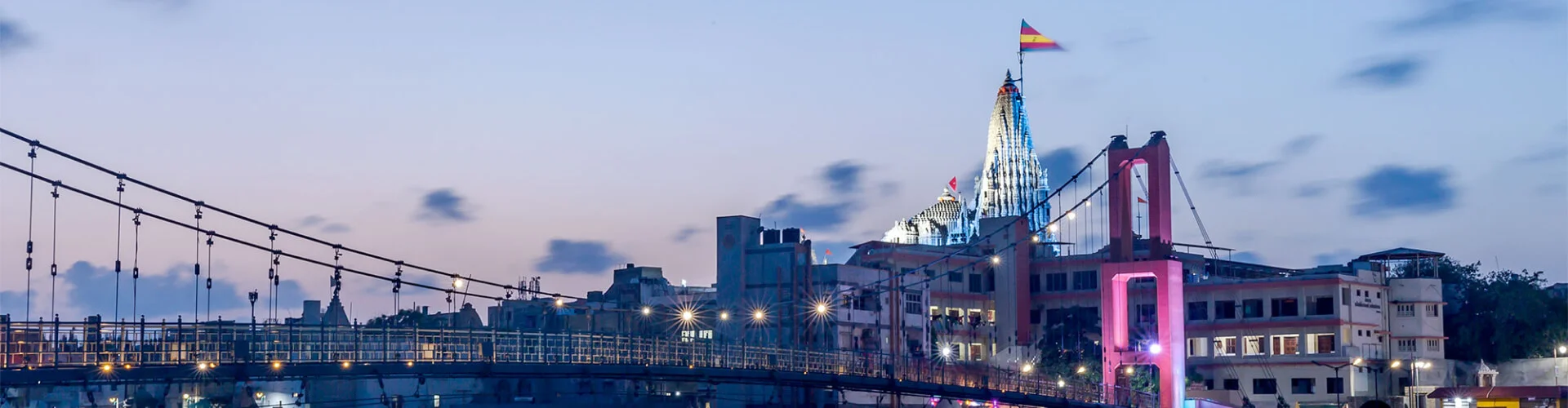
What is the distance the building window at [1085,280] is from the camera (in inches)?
4756

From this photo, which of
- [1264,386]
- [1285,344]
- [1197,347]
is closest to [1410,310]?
[1285,344]

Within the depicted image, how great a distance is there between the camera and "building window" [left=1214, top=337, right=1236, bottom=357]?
114 m

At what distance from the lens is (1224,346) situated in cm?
11381

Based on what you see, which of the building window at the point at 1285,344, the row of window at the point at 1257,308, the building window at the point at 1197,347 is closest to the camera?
the row of window at the point at 1257,308

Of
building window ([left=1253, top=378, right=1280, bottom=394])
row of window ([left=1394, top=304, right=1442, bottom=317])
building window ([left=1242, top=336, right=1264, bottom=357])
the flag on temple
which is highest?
the flag on temple

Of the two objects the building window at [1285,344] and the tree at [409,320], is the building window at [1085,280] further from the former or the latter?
the tree at [409,320]

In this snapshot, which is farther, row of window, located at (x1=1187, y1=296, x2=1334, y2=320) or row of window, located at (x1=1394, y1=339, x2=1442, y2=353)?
row of window, located at (x1=1394, y1=339, x2=1442, y2=353)

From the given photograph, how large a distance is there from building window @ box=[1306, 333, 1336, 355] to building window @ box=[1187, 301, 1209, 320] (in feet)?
22.3

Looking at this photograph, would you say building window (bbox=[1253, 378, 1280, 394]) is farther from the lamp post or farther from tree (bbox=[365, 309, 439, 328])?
tree (bbox=[365, 309, 439, 328])

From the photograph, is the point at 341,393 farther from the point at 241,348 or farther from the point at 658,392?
the point at 241,348

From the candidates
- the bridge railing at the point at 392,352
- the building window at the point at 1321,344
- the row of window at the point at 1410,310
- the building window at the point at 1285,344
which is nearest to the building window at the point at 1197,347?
the building window at the point at 1285,344

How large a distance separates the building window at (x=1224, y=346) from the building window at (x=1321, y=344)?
183 inches

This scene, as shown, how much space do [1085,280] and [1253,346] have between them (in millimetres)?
12713

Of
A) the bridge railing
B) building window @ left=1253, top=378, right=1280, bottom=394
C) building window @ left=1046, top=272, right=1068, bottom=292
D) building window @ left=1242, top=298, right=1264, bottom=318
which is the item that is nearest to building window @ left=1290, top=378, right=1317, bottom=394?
building window @ left=1253, top=378, right=1280, bottom=394
